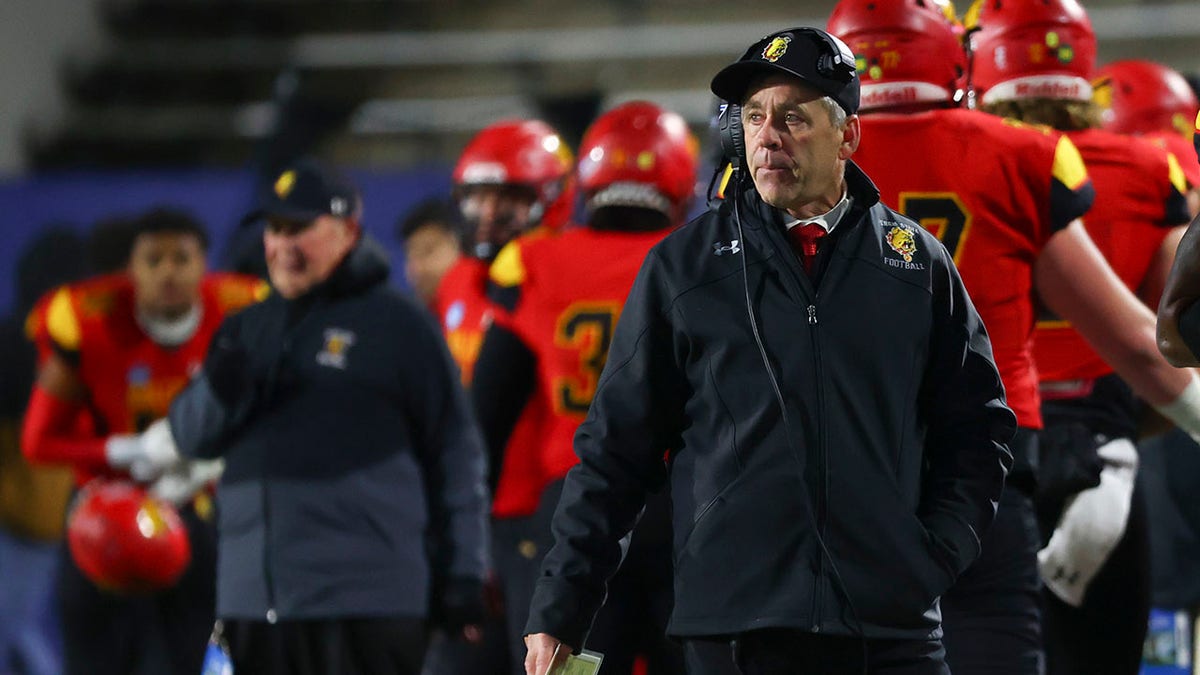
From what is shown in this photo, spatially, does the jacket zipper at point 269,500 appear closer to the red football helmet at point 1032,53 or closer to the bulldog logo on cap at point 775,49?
the red football helmet at point 1032,53

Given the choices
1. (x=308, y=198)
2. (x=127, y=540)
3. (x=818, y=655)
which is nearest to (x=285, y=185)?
(x=308, y=198)

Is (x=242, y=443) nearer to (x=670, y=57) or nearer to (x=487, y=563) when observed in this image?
(x=487, y=563)

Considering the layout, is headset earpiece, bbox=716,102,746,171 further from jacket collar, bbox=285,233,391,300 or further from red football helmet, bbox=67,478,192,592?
red football helmet, bbox=67,478,192,592

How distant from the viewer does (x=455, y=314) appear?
6.63 meters

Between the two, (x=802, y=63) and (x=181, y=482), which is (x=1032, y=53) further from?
(x=181, y=482)

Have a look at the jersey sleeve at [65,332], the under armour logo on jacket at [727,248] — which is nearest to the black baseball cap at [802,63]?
the under armour logo on jacket at [727,248]

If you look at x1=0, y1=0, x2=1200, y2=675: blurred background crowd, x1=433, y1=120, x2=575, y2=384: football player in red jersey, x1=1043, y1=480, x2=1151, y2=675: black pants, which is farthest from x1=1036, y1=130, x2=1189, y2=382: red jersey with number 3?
x1=0, y1=0, x2=1200, y2=675: blurred background crowd

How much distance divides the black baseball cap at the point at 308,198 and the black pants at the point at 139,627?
2.05m

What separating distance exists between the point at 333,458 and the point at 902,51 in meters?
1.93

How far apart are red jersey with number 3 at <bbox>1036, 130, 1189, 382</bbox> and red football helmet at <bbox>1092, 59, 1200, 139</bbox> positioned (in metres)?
1.72

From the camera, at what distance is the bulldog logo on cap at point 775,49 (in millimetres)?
3039

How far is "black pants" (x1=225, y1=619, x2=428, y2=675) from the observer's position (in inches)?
195

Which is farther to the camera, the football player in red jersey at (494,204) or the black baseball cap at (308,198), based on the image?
the football player in red jersey at (494,204)

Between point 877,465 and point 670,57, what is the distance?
11.4m
